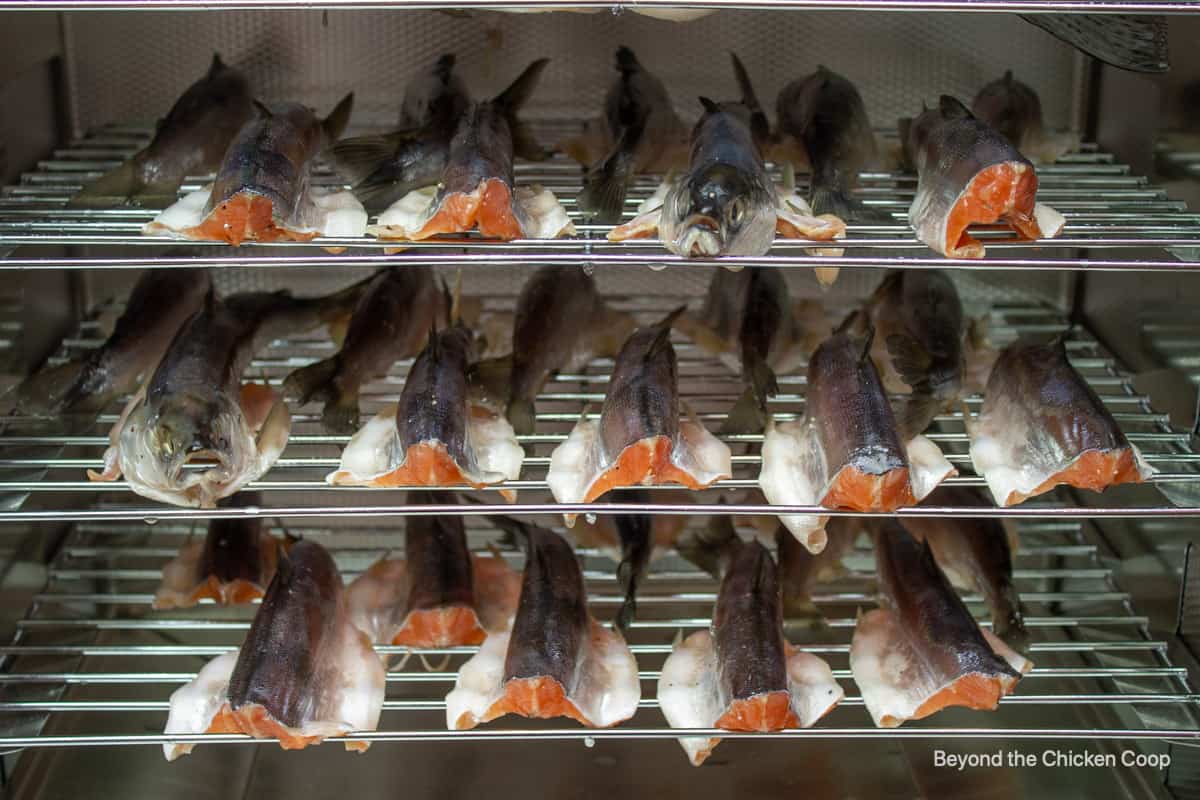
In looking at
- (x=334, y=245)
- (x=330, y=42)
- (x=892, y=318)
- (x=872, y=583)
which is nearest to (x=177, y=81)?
(x=330, y=42)

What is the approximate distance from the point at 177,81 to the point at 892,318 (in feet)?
4.08

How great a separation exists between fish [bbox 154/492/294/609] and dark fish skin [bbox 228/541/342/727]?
109 mm

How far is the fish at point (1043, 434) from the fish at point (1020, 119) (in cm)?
36

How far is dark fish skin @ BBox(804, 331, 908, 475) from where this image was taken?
5.16ft

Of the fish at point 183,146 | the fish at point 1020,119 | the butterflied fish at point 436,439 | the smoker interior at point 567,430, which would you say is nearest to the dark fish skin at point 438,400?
the butterflied fish at point 436,439

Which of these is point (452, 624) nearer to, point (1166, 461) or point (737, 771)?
point (737, 771)

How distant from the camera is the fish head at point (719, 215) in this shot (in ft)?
4.83

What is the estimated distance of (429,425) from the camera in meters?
1.62

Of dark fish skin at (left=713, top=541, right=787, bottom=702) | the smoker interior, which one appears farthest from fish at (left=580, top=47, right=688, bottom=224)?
dark fish skin at (left=713, top=541, right=787, bottom=702)

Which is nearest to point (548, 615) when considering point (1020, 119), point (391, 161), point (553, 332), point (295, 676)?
point (295, 676)

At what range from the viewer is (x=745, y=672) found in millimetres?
1631

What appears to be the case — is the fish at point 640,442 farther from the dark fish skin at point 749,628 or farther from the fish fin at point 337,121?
the fish fin at point 337,121

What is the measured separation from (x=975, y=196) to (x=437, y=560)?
2.88 feet

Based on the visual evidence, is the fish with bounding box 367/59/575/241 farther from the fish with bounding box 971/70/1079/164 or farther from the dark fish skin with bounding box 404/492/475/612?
the fish with bounding box 971/70/1079/164
